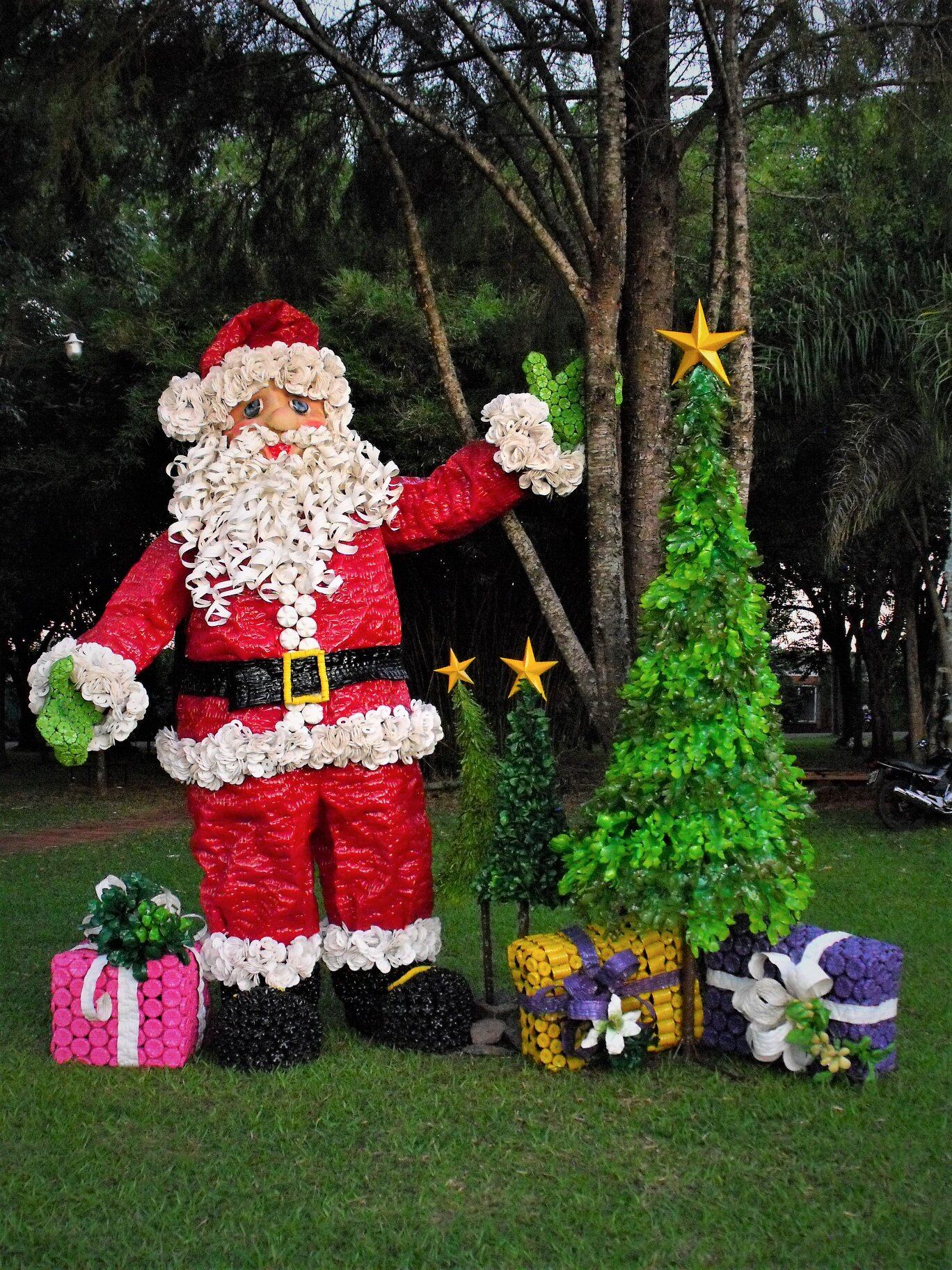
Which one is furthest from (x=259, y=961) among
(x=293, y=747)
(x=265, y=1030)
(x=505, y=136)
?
(x=505, y=136)

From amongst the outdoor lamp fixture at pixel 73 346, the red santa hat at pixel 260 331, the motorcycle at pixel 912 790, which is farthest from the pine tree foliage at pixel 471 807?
the outdoor lamp fixture at pixel 73 346

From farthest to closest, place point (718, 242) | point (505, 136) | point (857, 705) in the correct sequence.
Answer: point (857, 705)
point (505, 136)
point (718, 242)

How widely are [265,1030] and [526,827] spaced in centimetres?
98

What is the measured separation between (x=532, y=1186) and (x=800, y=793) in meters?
1.39

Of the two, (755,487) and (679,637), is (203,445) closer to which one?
(679,637)

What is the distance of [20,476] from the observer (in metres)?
10.2

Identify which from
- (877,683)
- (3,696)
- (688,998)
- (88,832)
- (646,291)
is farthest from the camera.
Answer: (3,696)

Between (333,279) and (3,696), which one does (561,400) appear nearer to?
(333,279)

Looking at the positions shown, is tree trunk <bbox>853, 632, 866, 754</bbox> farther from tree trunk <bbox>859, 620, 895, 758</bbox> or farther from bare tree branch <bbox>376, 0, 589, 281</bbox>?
bare tree branch <bbox>376, 0, 589, 281</bbox>

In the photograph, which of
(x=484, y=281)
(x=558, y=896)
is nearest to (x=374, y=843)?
(x=558, y=896)

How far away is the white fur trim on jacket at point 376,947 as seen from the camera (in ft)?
12.1

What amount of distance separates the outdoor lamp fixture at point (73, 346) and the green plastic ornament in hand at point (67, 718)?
5964 mm

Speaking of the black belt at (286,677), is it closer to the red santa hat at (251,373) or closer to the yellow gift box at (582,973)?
the red santa hat at (251,373)

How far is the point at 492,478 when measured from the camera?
12.8ft
